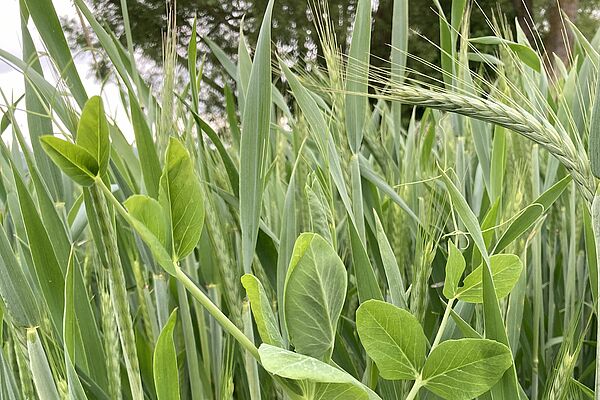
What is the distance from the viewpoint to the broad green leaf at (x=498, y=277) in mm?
253

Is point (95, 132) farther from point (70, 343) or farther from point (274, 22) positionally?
point (274, 22)

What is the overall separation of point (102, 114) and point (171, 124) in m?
0.13

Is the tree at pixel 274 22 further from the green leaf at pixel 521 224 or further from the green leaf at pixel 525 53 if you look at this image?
the green leaf at pixel 521 224

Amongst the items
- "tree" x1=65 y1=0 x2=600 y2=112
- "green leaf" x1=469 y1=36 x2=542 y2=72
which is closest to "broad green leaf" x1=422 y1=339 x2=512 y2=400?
"green leaf" x1=469 y1=36 x2=542 y2=72

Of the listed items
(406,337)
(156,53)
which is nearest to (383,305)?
(406,337)

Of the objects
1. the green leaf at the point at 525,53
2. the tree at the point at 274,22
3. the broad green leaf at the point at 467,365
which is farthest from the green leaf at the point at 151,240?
the tree at the point at 274,22

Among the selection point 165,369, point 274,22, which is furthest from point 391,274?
point 274,22

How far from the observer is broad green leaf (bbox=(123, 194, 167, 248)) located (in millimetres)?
193

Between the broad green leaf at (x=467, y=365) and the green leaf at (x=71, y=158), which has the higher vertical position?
the green leaf at (x=71, y=158)

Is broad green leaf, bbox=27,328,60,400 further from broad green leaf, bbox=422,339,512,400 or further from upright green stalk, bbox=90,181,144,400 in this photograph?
broad green leaf, bbox=422,339,512,400

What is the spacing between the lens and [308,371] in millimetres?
170

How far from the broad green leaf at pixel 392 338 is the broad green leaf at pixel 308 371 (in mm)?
27

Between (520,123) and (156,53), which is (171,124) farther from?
(156,53)

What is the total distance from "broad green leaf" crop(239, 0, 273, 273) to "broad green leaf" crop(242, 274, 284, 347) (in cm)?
5
